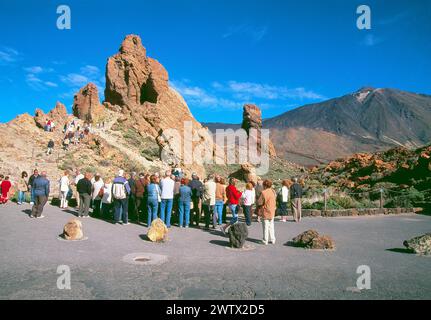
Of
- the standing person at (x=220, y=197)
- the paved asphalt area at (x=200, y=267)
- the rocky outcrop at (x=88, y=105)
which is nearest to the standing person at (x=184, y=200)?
the paved asphalt area at (x=200, y=267)

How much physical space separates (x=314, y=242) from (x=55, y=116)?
50.3 meters

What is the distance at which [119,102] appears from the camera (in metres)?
59.1

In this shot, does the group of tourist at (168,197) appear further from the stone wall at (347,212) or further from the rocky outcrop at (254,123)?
the rocky outcrop at (254,123)

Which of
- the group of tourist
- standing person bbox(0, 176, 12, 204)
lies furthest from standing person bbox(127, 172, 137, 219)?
standing person bbox(0, 176, 12, 204)

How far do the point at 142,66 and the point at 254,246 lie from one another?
5844 cm

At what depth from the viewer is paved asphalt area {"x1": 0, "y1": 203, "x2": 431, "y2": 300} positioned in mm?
5246

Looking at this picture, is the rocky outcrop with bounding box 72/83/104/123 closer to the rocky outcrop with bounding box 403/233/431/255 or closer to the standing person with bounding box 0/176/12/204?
the standing person with bounding box 0/176/12/204

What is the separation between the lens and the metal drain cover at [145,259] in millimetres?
6902

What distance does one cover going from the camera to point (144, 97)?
2438 inches

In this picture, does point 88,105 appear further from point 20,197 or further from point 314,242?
point 314,242

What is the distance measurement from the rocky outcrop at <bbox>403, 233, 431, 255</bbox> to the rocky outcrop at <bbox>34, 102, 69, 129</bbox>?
4300 cm

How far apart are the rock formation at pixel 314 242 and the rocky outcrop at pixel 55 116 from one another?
41.1m

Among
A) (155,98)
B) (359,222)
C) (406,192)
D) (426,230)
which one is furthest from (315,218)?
(155,98)
